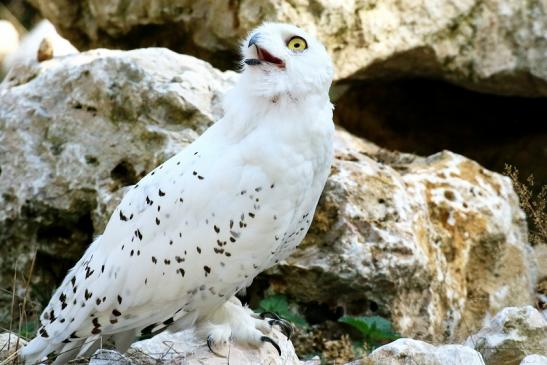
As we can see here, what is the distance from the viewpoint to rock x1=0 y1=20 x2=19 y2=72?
1079 cm

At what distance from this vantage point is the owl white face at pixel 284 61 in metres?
3.94

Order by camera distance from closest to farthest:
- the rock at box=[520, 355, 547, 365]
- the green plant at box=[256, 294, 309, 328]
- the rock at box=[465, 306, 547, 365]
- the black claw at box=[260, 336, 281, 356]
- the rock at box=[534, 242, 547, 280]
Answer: the rock at box=[520, 355, 547, 365] → the black claw at box=[260, 336, 281, 356] → the rock at box=[465, 306, 547, 365] → the green plant at box=[256, 294, 309, 328] → the rock at box=[534, 242, 547, 280]

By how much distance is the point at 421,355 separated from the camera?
4254 millimetres

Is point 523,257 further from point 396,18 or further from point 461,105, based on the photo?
point 461,105

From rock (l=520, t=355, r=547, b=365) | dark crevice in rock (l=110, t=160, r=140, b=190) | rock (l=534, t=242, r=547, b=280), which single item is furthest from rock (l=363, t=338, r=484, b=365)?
rock (l=534, t=242, r=547, b=280)

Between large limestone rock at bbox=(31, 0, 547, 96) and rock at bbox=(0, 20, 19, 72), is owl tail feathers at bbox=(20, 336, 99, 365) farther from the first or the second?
rock at bbox=(0, 20, 19, 72)

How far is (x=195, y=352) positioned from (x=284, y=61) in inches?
51.6

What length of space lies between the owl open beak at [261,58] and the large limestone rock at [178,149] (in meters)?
1.74

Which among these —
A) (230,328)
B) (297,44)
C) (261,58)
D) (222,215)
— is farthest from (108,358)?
(297,44)

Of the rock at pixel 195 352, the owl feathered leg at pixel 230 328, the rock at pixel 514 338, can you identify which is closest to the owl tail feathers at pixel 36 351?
the rock at pixel 195 352

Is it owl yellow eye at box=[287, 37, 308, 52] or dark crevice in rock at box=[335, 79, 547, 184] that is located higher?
owl yellow eye at box=[287, 37, 308, 52]

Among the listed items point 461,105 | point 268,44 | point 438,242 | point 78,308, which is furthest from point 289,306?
point 461,105

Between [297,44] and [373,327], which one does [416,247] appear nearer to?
[373,327]

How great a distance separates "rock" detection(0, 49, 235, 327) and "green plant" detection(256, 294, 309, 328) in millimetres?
1011
